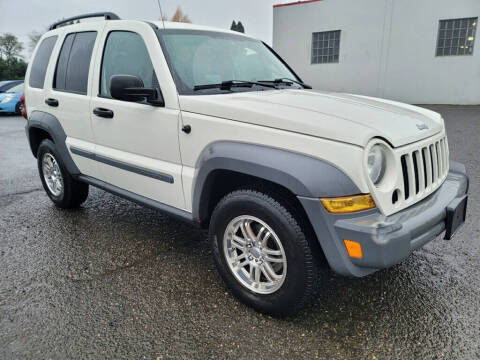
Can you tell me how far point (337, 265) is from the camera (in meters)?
2.05

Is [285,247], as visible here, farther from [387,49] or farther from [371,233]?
[387,49]

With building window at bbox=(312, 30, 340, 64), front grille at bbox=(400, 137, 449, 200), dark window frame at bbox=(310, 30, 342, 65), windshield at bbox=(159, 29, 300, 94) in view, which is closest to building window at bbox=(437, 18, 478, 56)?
dark window frame at bbox=(310, 30, 342, 65)

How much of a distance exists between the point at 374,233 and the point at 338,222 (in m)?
0.19

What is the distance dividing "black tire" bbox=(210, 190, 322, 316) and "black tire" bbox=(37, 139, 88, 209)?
238cm

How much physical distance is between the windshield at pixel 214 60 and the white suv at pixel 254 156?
1 cm

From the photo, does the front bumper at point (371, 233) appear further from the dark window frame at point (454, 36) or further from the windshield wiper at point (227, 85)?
the dark window frame at point (454, 36)

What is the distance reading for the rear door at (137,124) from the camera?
109 inches

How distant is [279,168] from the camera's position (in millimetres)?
2094

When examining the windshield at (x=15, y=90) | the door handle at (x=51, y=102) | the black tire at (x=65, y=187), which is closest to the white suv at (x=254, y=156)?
the door handle at (x=51, y=102)

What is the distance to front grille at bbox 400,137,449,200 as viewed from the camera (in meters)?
2.18

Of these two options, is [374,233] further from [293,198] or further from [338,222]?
[293,198]

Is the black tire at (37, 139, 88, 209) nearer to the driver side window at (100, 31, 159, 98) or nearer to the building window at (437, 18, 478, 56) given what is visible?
the driver side window at (100, 31, 159, 98)

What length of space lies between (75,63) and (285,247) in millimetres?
2843

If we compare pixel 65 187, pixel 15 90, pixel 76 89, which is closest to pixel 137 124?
pixel 76 89
